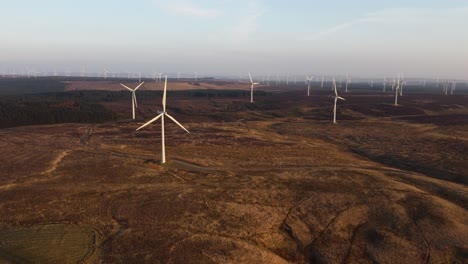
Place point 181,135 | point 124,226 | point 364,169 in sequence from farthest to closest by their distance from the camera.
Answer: point 181,135 → point 364,169 → point 124,226

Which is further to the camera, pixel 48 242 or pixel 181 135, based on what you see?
pixel 181 135

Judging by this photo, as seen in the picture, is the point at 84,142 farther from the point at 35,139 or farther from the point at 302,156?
the point at 302,156

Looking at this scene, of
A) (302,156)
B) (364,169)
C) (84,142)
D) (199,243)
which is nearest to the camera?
(199,243)

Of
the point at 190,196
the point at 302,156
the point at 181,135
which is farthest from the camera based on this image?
the point at 181,135

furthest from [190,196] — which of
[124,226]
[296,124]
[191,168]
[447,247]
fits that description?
[296,124]

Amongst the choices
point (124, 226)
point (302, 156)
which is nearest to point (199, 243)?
point (124, 226)

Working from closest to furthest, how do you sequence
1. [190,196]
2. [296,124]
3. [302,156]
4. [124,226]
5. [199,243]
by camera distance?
[199,243] < [124,226] < [190,196] < [302,156] < [296,124]

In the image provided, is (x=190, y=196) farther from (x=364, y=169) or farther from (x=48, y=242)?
(x=364, y=169)

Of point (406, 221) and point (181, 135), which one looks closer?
point (406, 221)
